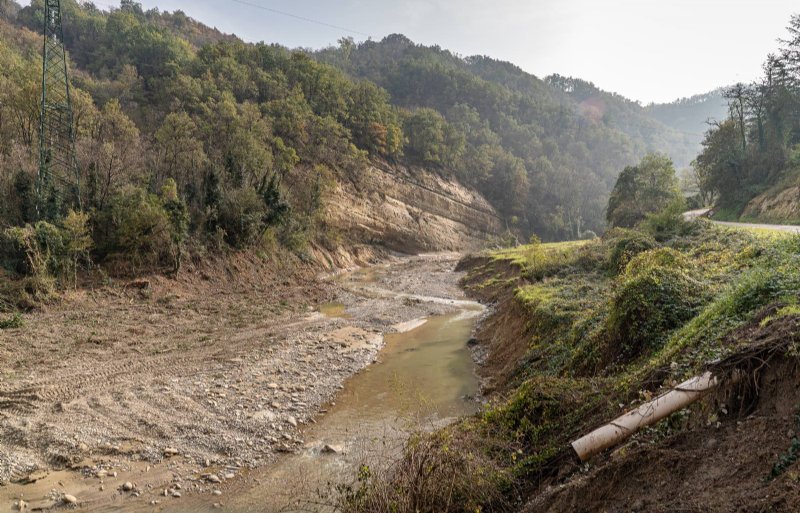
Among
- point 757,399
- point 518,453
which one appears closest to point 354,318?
point 518,453

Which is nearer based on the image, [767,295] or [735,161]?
[767,295]

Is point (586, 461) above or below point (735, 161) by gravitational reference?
below

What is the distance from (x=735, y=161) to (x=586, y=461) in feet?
175

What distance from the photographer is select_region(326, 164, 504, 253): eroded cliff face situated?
6159 centimetres

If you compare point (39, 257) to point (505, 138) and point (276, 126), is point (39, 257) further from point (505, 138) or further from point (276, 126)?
point (505, 138)

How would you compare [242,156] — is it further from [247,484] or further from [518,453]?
[518,453]

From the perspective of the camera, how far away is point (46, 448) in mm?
9523

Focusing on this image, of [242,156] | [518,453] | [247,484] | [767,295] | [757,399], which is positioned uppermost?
[242,156]

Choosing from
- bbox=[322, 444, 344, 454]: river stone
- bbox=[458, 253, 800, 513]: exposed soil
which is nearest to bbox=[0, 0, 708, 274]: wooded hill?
bbox=[322, 444, 344, 454]: river stone

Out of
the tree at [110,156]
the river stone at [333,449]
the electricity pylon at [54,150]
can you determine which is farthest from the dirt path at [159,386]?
the tree at [110,156]

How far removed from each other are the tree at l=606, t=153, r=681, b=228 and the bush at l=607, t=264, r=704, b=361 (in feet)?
130

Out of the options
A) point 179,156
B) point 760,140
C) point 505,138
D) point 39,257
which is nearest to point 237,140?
point 179,156

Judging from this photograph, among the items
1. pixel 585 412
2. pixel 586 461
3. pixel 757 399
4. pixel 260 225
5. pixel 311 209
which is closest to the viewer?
pixel 757 399

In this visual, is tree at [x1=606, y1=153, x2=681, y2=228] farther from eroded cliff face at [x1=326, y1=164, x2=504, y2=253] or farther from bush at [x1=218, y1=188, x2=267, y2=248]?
bush at [x1=218, y1=188, x2=267, y2=248]
